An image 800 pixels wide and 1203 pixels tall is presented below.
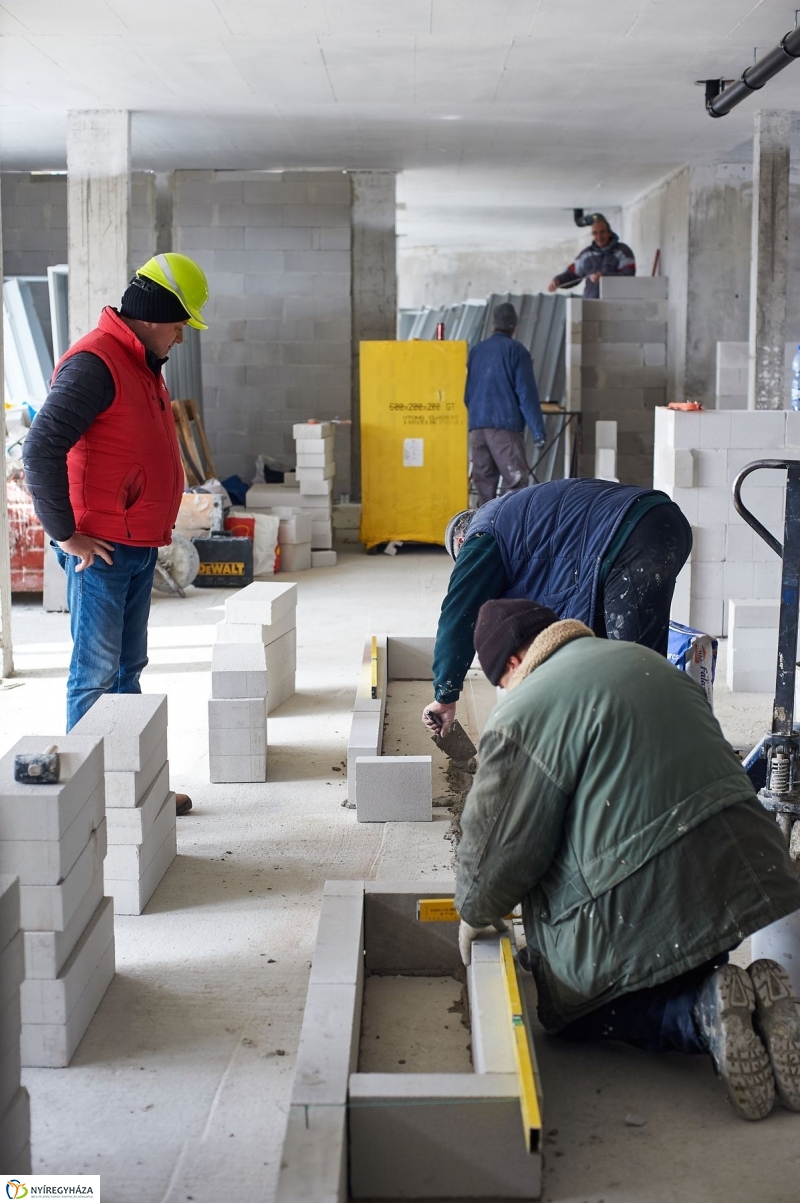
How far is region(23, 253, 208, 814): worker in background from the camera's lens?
12.7 ft

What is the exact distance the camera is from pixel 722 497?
703cm

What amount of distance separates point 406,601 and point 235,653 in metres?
3.73

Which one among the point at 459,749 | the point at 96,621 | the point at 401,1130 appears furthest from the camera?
the point at 459,749

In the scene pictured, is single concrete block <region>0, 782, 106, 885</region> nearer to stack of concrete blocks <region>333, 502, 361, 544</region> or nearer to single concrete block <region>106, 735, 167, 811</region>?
single concrete block <region>106, 735, 167, 811</region>

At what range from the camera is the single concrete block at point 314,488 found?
1069 cm

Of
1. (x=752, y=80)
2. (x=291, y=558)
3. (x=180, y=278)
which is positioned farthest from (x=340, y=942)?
(x=291, y=558)

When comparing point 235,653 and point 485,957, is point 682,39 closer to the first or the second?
point 235,653

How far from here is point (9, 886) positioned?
216 centimetres

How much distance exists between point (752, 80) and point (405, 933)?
6.37 meters

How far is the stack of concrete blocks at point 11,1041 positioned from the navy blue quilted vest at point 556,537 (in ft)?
6.51

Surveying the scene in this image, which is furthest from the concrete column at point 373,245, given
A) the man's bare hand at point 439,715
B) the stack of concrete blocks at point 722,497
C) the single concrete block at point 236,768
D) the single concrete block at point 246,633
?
the man's bare hand at point 439,715

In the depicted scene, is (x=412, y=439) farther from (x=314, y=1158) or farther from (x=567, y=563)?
(x=314, y=1158)

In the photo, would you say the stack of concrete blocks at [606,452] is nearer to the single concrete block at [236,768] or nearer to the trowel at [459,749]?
the trowel at [459,749]

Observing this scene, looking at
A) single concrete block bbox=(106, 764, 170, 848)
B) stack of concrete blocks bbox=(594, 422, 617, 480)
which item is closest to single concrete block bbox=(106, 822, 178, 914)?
single concrete block bbox=(106, 764, 170, 848)
